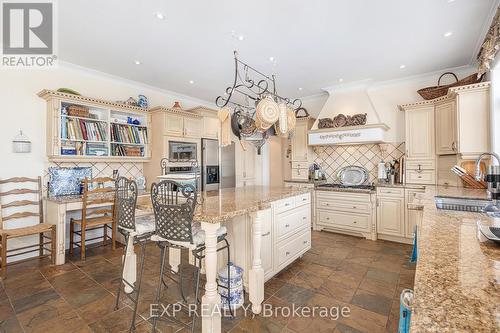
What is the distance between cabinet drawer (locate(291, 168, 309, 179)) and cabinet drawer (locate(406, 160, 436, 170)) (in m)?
1.72

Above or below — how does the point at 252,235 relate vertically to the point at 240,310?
above

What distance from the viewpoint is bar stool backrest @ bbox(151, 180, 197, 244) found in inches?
60.7

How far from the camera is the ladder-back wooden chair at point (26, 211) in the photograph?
114 inches

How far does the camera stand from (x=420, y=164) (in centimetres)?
370

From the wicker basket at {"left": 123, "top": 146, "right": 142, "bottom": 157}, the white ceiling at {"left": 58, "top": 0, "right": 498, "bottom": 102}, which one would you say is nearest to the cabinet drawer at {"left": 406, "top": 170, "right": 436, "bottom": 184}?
the white ceiling at {"left": 58, "top": 0, "right": 498, "bottom": 102}

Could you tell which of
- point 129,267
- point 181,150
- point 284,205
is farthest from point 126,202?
point 181,150

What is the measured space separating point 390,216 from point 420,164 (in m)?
0.94

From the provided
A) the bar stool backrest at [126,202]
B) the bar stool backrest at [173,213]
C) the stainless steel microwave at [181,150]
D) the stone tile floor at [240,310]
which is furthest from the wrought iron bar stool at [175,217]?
the stainless steel microwave at [181,150]

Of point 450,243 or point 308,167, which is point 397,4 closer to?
point 450,243

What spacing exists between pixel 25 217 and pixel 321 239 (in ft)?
14.0

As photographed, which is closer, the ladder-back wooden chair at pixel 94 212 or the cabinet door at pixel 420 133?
the ladder-back wooden chair at pixel 94 212

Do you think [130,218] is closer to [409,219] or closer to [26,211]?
[26,211]

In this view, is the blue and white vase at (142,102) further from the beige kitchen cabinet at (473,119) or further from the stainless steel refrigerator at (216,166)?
the beige kitchen cabinet at (473,119)

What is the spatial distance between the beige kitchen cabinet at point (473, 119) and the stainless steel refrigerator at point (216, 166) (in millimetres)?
3708
